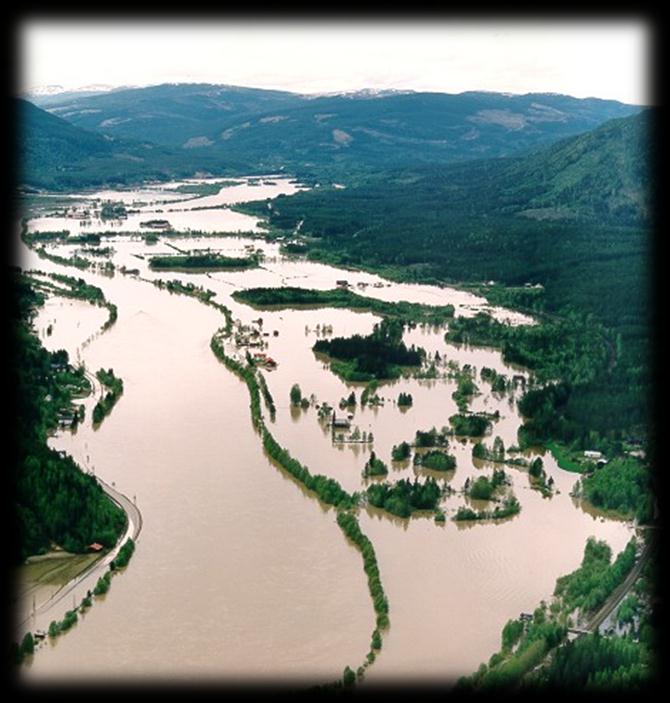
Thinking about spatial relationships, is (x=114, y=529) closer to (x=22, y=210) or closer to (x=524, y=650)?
(x=524, y=650)

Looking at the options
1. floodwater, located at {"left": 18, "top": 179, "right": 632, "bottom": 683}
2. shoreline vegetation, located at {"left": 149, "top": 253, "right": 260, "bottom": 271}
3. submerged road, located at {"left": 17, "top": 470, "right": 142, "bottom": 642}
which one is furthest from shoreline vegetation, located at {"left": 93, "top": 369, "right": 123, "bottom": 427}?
shoreline vegetation, located at {"left": 149, "top": 253, "right": 260, "bottom": 271}

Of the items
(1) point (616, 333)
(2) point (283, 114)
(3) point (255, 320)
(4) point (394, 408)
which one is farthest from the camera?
(2) point (283, 114)

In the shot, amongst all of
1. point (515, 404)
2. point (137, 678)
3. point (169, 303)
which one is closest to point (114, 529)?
point (137, 678)

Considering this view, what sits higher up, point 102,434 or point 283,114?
point 283,114

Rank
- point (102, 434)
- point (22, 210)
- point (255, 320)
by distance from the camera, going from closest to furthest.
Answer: point (102, 434) < point (255, 320) < point (22, 210)

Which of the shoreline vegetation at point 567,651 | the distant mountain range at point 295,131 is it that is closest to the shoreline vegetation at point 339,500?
the shoreline vegetation at point 567,651

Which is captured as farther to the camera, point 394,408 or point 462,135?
point 462,135

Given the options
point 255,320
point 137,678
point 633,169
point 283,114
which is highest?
point 283,114

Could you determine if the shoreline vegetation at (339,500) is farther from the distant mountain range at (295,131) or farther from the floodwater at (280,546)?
the distant mountain range at (295,131)
